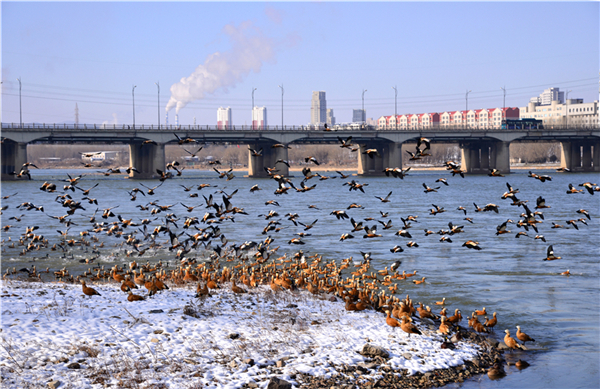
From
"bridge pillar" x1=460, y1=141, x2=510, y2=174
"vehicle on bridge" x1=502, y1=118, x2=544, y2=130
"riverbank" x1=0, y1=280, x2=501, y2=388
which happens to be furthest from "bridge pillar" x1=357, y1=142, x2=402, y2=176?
"riverbank" x1=0, y1=280, x2=501, y2=388

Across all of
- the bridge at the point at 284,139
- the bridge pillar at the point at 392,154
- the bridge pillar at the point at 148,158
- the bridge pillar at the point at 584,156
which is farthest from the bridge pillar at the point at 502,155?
the bridge pillar at the point at 148,158

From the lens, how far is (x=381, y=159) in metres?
136

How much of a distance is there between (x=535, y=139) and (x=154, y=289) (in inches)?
5470

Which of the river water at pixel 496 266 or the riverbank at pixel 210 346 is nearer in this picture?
the riverbank at pixel 210 346

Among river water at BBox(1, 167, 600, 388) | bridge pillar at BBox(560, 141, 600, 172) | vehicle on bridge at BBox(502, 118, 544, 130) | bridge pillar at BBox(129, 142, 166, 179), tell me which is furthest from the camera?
bridge pillar at BBox(560, 141, 600, 172)

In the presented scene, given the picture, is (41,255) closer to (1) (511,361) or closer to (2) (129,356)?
(2) (129,356)

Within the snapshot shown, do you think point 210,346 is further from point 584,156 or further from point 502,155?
point 584,156

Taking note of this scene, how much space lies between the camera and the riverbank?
13.2 metres

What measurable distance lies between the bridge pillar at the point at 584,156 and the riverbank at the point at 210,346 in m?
144

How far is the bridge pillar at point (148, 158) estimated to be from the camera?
11981 cm

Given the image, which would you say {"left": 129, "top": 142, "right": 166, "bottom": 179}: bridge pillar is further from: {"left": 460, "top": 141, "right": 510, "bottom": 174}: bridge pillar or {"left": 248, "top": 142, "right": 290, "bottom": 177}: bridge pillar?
{"left": 460, "top": 141, "right": 510, "bottom": 174}: bridge pillar

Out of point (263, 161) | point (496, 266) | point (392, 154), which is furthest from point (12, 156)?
point (496, 266)

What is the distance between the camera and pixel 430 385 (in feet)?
45.5

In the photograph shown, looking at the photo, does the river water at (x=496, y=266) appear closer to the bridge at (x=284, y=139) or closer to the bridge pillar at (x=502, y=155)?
the bridge at (x=284, y=139)
